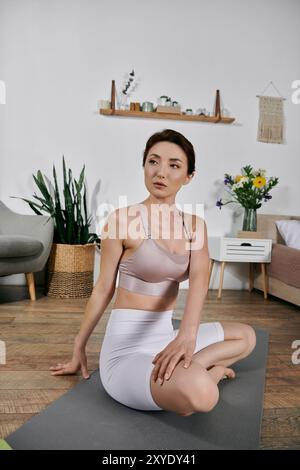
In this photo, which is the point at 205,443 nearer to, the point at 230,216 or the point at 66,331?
the point at 66,331

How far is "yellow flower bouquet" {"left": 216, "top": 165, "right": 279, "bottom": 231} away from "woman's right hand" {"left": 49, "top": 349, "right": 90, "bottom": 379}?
2.57m

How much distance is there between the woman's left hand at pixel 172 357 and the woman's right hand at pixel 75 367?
18.3 inches

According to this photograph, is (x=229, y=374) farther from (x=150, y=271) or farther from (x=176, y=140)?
(x=176, y=140)

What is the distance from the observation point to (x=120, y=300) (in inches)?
64.9

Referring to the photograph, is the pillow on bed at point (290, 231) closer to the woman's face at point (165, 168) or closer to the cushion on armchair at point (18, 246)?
the cushion on armchair at point (18, 246)

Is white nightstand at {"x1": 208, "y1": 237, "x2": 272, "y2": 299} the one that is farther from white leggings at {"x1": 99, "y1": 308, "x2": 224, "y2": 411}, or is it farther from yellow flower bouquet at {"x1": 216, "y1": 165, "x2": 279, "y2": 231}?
white leggings at {"x1": 99, "y1": 308, "x2": 224, "y2": 411}

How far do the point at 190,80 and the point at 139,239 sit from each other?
3.07 m

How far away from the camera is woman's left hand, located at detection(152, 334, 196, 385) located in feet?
4.39

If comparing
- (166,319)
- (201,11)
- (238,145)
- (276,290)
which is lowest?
(276,290)

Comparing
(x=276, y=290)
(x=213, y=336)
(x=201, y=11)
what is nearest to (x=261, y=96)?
(x=201, y=11)

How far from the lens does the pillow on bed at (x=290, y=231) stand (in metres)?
3.85

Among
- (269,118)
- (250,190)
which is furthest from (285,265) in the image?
(269,118)

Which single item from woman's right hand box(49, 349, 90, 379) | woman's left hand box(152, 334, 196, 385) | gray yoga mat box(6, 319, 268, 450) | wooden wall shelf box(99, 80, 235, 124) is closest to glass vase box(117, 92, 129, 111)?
wooden wall shelf box(99, 80, 235, 124)

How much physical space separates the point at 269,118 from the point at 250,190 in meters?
0.84
